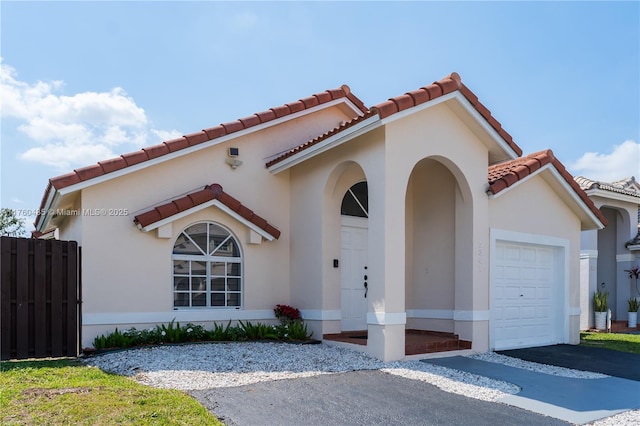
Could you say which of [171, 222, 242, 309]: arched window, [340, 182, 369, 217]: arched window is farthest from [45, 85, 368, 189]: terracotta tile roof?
[340, 182, 369, 217]: arched window

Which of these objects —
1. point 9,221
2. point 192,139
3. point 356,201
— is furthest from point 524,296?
point 9,221

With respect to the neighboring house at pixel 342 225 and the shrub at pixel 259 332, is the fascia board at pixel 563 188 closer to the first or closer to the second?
the neighboring house at pixel 342 225

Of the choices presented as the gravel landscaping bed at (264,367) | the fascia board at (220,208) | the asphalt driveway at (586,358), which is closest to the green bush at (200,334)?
the gravel landscaping bed at (264,367)

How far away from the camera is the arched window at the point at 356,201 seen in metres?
11.7

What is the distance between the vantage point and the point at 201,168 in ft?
36.2

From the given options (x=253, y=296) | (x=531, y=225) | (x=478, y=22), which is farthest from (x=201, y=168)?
(x=531, y=225)

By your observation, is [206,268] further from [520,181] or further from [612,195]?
[612,195]

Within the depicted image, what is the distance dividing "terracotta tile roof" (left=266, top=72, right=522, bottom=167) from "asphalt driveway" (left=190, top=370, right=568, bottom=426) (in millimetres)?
4396

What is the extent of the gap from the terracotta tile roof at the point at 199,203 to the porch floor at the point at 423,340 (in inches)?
104

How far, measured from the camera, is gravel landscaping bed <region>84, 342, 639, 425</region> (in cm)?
705

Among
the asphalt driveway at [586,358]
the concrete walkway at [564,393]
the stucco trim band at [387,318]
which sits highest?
the stucco trim band at [387,318]

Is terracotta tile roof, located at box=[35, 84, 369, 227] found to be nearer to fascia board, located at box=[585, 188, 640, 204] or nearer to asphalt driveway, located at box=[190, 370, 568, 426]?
asphalt driveway, located at box=[190, 370, 568, 426]

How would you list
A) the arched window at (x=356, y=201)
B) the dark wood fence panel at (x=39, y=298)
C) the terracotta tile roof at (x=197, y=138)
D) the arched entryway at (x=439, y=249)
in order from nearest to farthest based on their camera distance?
the dark wood fence panel at (x=39, y=298)
the terracotta tile roof at (x=197, y=138)
the arched entryway at (x=439, y=249)
the arched window at (x=356, y=201)

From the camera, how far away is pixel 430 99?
365 inches
